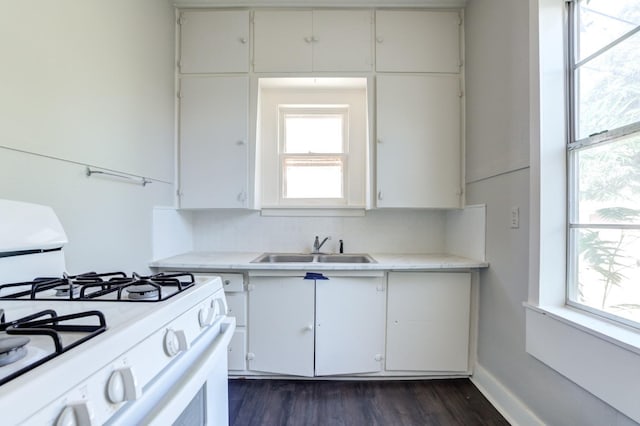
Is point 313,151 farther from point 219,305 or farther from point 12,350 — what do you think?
point 12,350

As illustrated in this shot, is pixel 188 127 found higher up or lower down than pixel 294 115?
lower down

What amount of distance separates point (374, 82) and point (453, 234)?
137cm

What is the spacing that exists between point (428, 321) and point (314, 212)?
123cm

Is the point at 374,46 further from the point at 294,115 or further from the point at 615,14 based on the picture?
the point at 615,14

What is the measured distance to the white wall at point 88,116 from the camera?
1.07m

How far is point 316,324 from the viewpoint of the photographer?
6.38 feet

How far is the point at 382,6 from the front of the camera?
2160mm

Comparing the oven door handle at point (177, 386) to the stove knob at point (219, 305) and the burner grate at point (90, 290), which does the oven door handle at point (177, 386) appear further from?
the burner grate at point (90, 290)

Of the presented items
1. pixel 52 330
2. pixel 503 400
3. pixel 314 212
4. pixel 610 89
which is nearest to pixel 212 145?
pixel 314 212

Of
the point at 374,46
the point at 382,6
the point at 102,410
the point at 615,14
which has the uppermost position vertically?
the point at 382,6

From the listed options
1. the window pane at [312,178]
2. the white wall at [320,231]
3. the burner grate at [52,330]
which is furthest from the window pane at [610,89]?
the burner grate at [52,330]

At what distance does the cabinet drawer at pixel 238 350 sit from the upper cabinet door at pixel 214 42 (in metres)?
1.94

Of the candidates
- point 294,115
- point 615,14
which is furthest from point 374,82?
point 615,14

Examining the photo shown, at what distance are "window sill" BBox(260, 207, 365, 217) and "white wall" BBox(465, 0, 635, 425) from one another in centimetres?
93
